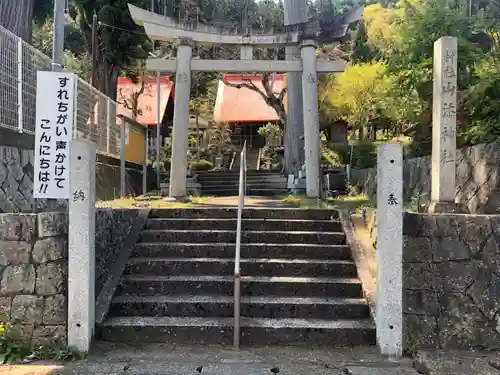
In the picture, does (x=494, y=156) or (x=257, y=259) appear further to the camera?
(x=494, y=156)

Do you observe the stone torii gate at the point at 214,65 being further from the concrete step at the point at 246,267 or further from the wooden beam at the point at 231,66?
the concrete step at the point at 246,267

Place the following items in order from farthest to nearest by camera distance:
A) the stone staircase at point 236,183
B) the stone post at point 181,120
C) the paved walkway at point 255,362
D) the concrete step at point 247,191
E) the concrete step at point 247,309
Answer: the stone staircase at point 236,183
the concrete step at point 247,191
the stone post at point 181,120
the concrete step at point 247,309
the paved walkway at point 255,362

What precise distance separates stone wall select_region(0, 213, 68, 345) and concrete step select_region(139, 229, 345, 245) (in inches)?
75.5

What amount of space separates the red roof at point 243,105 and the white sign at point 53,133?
763 inches

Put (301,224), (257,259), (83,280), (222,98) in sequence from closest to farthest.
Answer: (83,280) → (257,259) → (301,224) → (222,98)

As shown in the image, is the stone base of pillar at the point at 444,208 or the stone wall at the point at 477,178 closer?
the stone base of pillar at the point at 444,208

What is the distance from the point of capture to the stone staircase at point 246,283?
4.90m

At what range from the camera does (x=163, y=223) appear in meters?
6.79

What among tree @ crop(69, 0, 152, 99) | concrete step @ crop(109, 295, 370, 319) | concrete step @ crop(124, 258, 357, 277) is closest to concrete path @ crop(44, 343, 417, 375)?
concrete step @ crop(109, 295, 370, 319)

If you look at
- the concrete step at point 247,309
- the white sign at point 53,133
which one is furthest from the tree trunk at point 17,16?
the concrete step at point 247,309

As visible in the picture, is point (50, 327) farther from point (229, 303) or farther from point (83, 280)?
point (229, 303)

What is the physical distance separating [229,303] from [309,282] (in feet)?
3.13

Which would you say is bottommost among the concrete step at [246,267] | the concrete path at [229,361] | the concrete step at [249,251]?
the concrete path at [229,361]

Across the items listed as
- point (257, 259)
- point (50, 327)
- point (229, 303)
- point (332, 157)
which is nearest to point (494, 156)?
point (257, 259)
